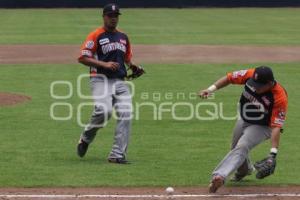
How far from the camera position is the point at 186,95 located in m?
15.7

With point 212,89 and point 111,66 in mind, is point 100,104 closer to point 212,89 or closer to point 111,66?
point 111,66

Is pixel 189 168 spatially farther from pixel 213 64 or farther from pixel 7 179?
pixel 213 64

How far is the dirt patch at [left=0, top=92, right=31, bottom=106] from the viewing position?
14767mm

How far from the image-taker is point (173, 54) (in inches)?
938

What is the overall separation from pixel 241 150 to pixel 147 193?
1.08m

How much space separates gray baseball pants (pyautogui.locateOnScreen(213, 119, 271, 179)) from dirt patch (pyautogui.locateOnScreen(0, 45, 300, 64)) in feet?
44.0

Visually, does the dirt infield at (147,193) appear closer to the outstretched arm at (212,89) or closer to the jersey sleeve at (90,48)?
the outstretched arm at (212,89)

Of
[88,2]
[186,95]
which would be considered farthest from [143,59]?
[88,2]

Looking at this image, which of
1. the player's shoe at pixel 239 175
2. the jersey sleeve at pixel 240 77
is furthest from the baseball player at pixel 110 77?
the jersey sleeve at pixel 240 77

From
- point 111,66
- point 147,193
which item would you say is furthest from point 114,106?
point 147,193

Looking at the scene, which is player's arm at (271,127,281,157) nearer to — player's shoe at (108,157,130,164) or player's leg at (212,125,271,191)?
player's leg at (212,125,271,191)

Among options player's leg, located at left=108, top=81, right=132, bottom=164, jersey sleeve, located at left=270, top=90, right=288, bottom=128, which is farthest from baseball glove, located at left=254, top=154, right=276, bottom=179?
player's leg, located at left=108, top=81, right=132, bottom=164

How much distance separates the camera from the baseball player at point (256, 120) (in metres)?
8.00

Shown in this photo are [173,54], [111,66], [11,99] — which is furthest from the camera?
[173,54]
